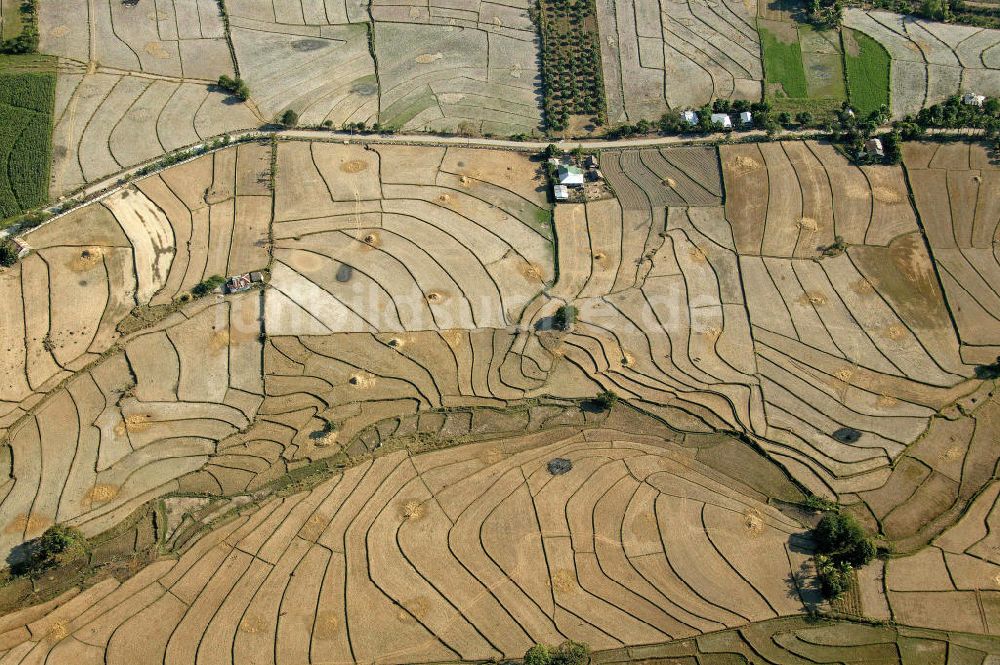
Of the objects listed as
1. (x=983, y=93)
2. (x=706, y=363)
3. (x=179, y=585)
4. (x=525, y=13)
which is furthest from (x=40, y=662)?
(x=983, y=93)

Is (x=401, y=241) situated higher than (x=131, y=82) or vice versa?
(x=131, y=82)

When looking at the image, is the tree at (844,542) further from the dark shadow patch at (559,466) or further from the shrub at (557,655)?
the shrub at (557,655)

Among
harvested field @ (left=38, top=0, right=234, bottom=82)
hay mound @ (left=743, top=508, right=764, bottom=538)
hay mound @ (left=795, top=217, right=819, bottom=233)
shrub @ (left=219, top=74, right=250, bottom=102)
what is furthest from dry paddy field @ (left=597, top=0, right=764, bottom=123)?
hay mound @ (left=743, top=508, right=764, bottom=538)

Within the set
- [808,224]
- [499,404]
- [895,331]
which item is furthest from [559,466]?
[808,224]

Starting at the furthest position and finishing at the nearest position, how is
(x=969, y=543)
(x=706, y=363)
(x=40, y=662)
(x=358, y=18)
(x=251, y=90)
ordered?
(x=358, y=18)
(x=251, y=90)
(x=706, y=363)
(x=969, y=543)
(x=40, y=662)

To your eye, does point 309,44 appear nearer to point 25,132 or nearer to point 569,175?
point 25,132

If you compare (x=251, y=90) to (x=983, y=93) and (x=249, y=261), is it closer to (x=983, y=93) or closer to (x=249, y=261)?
(x=249, y=261)
